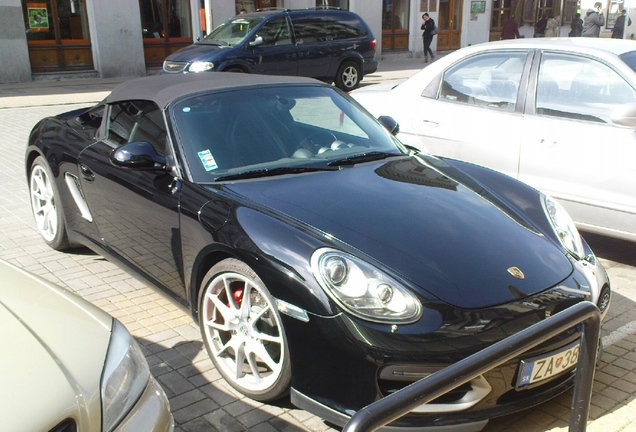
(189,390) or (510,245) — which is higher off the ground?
(510,245)

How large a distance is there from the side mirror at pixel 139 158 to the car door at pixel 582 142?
→ 9.52ft

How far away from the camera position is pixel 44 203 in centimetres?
544

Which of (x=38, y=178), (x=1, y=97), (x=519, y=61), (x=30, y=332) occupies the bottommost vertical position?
(x=1, y=97)

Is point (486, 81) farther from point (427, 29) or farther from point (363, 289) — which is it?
point (427, 29)

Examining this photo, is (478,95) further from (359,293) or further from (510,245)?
(359,293)

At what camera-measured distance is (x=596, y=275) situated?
3436 mm

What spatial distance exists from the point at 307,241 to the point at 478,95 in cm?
327

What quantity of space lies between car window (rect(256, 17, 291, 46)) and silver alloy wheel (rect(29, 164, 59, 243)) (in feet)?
31.9

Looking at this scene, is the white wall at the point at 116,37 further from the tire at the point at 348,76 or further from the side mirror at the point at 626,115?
the side mirror at the point at 626,115

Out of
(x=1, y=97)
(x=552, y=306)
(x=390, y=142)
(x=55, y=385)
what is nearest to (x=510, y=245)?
(x=552, y=306)

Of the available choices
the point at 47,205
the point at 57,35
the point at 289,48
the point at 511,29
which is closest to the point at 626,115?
the point at 47,205

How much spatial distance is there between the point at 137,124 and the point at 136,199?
1.97 ft

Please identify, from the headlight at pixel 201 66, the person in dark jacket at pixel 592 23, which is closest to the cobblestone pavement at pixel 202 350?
the headlight at pixel 201 66

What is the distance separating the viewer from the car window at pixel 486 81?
220 inches
